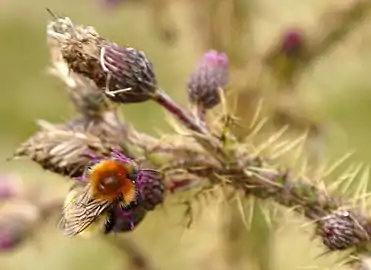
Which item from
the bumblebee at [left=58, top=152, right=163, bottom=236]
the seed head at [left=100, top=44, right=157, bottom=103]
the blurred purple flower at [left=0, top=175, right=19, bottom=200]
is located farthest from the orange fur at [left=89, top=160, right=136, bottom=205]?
the blurred purple flower at [left=0, top=175, right=19, bottom=200]

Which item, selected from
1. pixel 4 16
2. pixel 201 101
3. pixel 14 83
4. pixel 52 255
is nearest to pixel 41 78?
pixel 14 83

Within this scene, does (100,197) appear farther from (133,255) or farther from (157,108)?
(157,108)

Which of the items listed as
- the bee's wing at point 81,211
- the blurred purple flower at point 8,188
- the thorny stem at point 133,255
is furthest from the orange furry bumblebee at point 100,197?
the blurred purple flower at point 8,188

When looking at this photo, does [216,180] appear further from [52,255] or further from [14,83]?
[14,83]

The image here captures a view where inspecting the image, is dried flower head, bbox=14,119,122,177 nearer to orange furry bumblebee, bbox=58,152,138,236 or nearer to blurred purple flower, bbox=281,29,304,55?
orange furry bumblebee, bbox=58,152,138,236

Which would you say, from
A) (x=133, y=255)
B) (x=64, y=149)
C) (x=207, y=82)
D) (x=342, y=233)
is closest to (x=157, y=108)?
(x=133, y=255)

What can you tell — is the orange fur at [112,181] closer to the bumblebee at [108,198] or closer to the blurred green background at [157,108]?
the bumblebee at [108,198]
